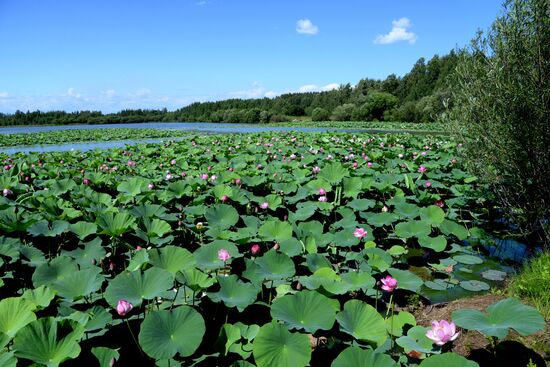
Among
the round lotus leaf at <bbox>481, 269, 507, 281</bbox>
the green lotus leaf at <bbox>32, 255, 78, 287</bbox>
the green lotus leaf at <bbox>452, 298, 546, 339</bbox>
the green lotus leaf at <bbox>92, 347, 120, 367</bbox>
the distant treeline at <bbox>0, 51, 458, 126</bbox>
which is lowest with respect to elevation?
the round lotus leaf at <bbox>481, 269, 507, 281</bbox>

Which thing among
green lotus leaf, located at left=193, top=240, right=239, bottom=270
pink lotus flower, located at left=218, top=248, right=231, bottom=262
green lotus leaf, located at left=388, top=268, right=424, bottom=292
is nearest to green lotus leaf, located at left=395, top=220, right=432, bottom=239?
green lotus leaf, located at left=388, top=268, right=424, bottom=292

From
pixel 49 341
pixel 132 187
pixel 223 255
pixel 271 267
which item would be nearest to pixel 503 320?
pixel 271 267

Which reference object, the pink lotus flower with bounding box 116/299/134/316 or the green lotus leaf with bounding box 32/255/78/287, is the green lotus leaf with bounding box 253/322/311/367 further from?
the green lotus leaf with bounding box 32/255/78/287

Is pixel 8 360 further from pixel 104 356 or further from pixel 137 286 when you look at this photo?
pixel 137 286

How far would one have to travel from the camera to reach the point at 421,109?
44.4m

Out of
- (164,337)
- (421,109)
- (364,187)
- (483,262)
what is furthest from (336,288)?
(421,109)

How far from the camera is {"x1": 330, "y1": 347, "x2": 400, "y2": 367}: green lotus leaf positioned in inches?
55.2

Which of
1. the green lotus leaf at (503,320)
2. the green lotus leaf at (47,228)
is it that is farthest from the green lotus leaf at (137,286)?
the green lotus leaf at (503,320)

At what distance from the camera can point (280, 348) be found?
5.00 feet

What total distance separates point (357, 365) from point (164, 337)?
2.64ft

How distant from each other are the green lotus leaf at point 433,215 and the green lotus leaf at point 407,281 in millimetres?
1250

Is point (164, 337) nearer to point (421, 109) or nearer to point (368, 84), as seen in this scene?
point (421, 109)

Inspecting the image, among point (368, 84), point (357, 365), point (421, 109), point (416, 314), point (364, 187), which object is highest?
point (368, 84)

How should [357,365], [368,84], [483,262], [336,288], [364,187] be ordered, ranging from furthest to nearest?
[368,84] < [364,187] < [483,262] < [336,288] < [357,365]
